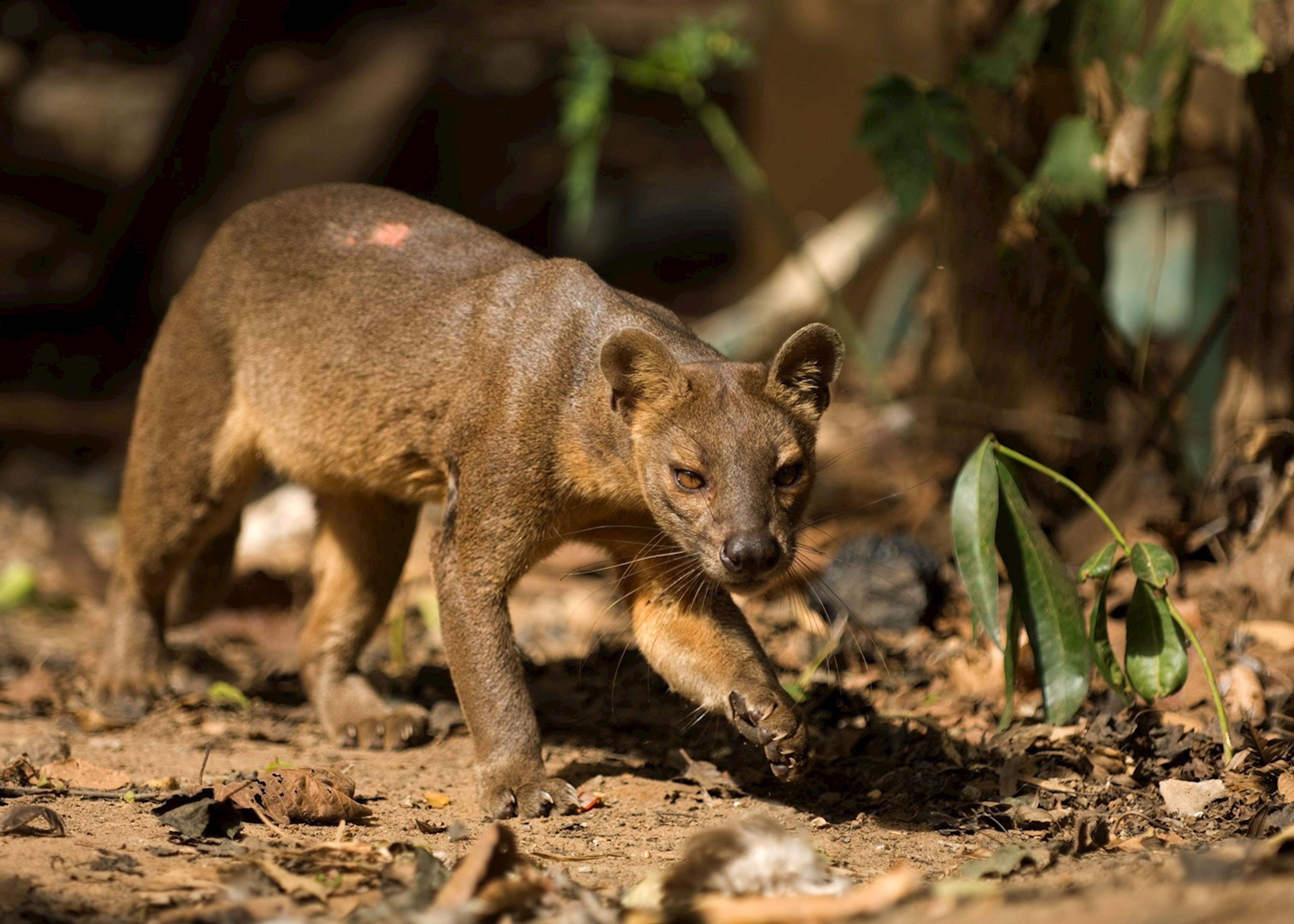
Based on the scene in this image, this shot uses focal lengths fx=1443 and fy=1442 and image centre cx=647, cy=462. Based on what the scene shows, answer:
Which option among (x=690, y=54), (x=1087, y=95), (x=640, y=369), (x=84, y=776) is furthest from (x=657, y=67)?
(x=84, y=776)

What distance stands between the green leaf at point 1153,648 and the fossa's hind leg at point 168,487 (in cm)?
379

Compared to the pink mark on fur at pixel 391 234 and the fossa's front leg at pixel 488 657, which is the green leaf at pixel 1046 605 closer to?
the fossa's front leg at pixel 488 657

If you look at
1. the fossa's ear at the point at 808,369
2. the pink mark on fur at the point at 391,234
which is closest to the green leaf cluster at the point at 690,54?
the pink mark on fur at the point at 391,234

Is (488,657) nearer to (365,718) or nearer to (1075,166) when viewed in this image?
(365,718)

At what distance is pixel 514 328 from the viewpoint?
17.7 ft

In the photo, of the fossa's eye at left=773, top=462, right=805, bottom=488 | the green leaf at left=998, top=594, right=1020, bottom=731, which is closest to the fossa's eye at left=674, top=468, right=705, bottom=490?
the fossa's eye at left=773, top=462, right=805, bottom=488

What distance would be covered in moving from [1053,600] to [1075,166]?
2.46m

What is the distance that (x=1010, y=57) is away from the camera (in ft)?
21.4

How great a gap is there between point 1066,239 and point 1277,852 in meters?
3.81

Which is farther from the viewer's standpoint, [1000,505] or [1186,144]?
[1186,144]

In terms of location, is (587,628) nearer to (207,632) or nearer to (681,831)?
(207,632)

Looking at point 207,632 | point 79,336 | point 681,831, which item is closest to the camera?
point 681,831

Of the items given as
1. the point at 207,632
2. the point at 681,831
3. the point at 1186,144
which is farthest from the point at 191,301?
the point at 1186,144

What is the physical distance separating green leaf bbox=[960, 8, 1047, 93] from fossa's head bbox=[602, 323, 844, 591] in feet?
6.71
